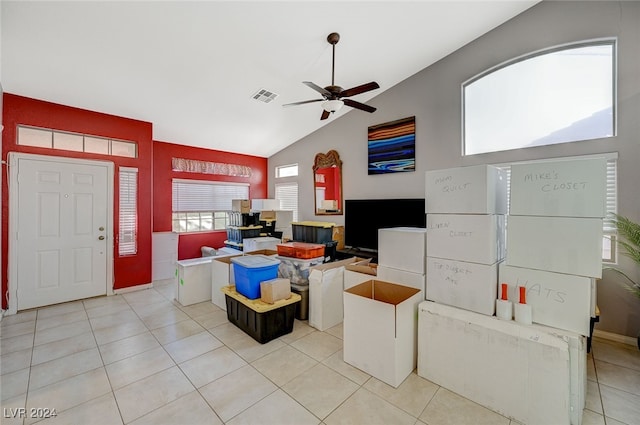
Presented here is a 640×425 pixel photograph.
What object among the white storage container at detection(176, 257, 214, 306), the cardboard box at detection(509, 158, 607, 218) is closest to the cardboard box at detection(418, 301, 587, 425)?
the cardboard box at detection(509, 158, 607, 218)

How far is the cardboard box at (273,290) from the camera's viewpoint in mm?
2712

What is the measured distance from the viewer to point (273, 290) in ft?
8.93

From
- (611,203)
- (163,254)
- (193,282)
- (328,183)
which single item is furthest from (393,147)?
(163,254)

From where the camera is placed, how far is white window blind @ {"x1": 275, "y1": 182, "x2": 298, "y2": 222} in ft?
20.3

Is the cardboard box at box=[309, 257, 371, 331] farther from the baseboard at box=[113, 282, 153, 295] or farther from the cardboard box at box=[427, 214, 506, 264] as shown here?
the baseboard at box=[113, 282, 153, 295]

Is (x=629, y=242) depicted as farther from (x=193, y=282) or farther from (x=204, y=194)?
(x=204, y=194)

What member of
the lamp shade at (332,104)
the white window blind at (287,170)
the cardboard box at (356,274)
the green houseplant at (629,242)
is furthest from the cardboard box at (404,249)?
the white window blind at (287,170)

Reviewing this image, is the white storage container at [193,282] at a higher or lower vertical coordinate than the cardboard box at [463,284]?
lower

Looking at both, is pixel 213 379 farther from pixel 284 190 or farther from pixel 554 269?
pixel 284 190

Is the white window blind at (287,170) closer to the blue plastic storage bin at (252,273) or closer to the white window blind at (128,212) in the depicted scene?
the white window blind at (128,212)

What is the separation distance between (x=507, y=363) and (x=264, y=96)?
4.22 meters

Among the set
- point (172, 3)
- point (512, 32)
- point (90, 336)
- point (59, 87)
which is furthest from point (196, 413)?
point (512, 32)

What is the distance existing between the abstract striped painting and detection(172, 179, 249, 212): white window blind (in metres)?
3.45

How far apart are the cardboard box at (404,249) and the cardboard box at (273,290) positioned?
1058 mm
